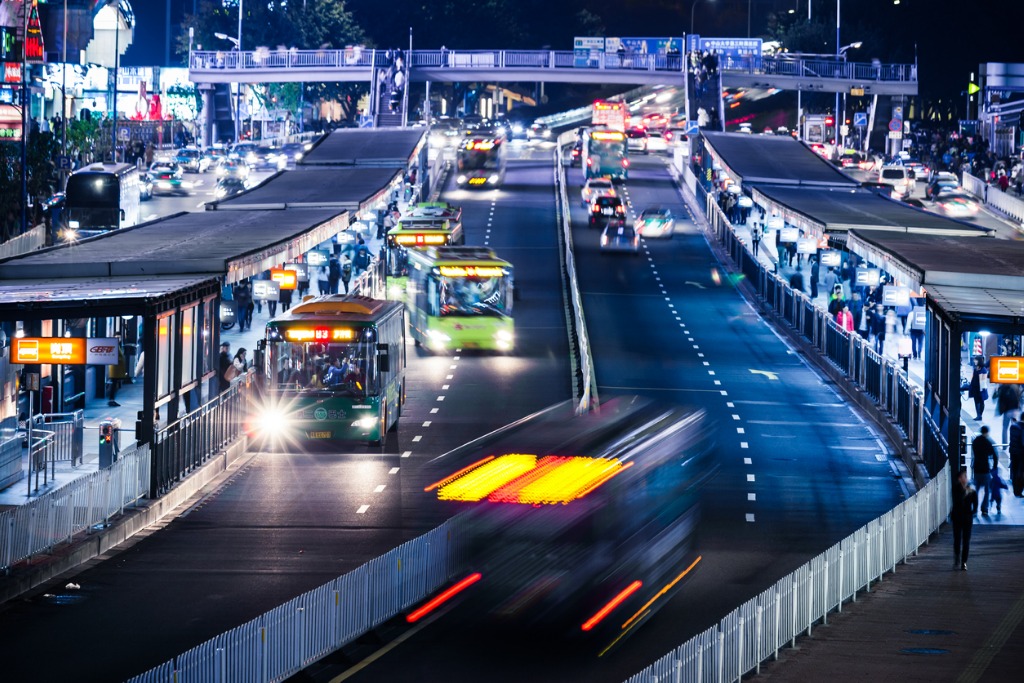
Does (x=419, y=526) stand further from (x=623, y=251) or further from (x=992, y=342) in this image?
(x=623, y=251)

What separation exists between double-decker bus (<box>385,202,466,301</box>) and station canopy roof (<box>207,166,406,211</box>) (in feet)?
4.70

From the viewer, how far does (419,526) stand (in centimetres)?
2423

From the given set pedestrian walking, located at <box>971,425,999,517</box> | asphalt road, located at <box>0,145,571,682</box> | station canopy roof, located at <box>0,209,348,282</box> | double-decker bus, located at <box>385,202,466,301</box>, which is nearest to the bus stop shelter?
pedestrian walking, located at <box>971,425,999,517</box>

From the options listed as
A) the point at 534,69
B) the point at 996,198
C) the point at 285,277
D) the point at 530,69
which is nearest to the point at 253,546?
the point at 285,277

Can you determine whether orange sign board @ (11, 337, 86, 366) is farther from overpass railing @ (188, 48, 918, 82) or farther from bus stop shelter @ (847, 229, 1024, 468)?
overpass railing @ (188, 48, 918, 82)

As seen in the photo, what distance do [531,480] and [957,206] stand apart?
59561mm

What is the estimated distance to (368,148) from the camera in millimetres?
85500

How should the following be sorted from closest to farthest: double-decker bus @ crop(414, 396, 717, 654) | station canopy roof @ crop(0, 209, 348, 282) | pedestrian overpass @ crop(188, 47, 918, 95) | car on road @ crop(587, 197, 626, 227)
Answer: double-decker bus @ crop(414, 396, 717, 654), station canopy roof @ crop(0, 209, 348, 282), car on road @ crop(587, 197, 626, 227), pedestrian overpass @ crop(188, 47, 918, 95)

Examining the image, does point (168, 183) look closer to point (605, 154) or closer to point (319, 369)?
point (605, 154)

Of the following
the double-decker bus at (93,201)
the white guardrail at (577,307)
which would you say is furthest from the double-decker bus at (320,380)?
the double-decker bus at (93,201)

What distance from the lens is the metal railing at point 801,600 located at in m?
15.1

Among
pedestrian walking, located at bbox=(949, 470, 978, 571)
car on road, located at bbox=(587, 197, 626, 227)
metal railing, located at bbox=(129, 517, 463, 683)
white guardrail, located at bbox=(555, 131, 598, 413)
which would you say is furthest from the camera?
car on road, located at bbox=(587, 197, 626, 227)

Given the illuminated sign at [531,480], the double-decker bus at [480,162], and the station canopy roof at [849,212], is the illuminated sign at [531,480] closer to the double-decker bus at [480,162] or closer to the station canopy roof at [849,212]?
the station canopy roof at [849,212]

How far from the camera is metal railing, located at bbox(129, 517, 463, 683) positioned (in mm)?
14805
